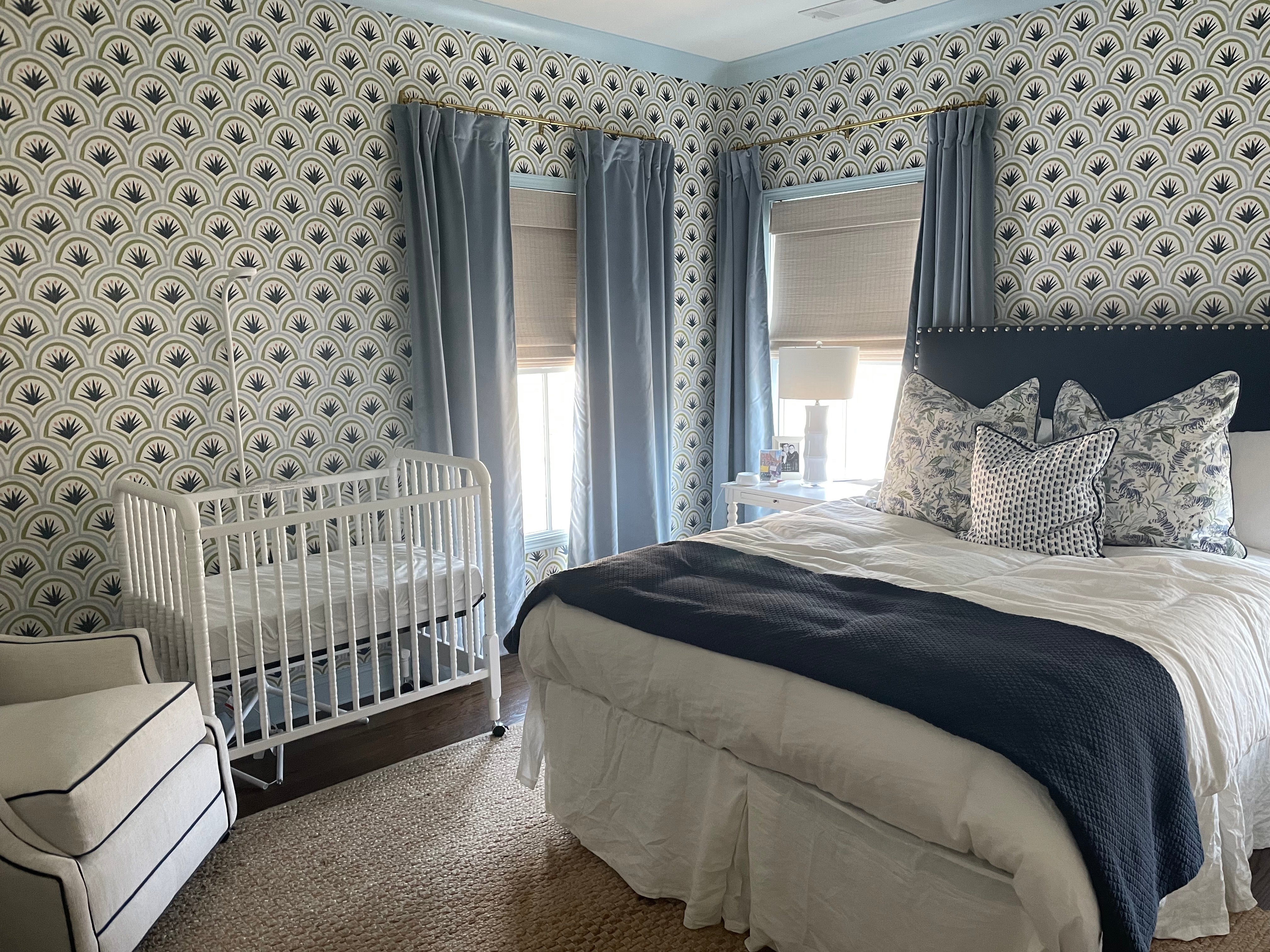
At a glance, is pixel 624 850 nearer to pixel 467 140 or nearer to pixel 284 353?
pixel 284 353

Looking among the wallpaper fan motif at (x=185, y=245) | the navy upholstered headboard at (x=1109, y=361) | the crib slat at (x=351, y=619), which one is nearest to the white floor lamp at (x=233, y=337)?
the wallpaper fan motif at (x=185, y=245)

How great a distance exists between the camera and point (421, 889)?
2.35 metres

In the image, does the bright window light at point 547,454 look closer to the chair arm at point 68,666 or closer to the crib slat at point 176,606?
the crib slat at point 176,606

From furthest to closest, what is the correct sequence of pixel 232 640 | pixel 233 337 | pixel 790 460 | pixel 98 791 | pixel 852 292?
1. pixel 790 460
2. pixel 852 292
3. pixel 233 337
4. pixel 232 640
5. pixel 98 791

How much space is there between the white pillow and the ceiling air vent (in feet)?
7.02

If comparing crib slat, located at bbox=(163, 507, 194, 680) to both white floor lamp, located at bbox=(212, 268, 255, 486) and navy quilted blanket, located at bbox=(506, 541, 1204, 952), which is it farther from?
navy quilted blanket, located at bbox=(506, 541, 1204, 952)

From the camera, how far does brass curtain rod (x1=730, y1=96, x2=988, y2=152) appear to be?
12.4 feet

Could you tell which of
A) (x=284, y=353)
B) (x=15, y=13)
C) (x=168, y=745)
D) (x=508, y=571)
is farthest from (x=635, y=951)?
(x=15, y=13)

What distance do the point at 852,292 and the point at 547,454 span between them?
1.63m

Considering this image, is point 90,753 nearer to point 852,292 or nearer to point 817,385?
point 817,385

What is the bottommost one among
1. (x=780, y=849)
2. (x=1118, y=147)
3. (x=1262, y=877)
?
(x=1262, y=877)

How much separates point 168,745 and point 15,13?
7.31ft

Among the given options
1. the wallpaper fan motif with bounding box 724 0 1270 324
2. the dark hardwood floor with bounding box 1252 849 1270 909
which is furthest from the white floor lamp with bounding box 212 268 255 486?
A: the dark hardwood floor with bounding box 1252 849 1270 909

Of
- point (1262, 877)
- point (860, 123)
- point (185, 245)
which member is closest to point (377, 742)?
point (185, 245)
